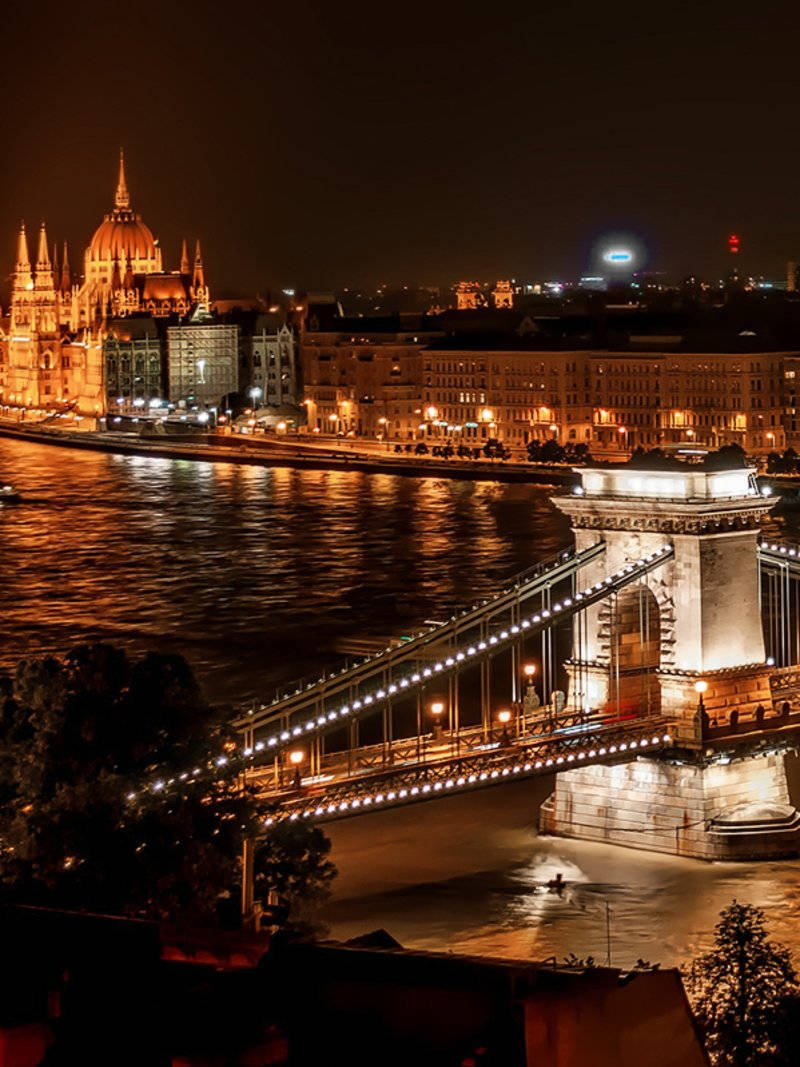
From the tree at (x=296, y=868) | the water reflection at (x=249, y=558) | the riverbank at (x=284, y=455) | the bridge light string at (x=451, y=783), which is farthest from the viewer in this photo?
the riverbank at (x=284, y=455)

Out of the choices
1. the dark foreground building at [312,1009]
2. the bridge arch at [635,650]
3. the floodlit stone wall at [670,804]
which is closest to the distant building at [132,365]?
the bridge arch at [635,650]

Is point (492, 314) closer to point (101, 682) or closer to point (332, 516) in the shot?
point (332, 516)

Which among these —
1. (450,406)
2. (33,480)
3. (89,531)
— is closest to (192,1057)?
(89,531)

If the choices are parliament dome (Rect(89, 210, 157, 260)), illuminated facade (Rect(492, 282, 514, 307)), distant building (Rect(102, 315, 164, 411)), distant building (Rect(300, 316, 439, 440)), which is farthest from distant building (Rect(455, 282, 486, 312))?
distant building (Rect(300, 316, 439, 440))

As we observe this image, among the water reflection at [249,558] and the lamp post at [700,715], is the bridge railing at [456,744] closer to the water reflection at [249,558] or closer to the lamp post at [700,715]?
the lamp post at [700,715]

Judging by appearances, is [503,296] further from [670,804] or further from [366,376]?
[670,804]

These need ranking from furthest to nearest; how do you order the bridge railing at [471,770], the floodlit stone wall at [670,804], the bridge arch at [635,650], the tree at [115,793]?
the bridge arch at [635,650]
the floodlit stone wall at [670,804]
the bridge railing at [471,770]
the tree at [115,793]

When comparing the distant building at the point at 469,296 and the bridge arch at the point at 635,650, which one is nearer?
the bridge arch at the point at 635,650
